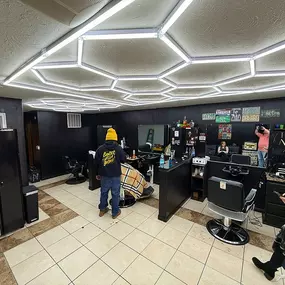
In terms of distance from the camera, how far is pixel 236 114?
13.8 feet

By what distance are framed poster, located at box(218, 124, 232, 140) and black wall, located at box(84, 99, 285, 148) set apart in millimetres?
95

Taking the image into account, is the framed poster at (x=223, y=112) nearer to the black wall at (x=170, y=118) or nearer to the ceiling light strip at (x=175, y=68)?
the black wall at (x=170, y=118)

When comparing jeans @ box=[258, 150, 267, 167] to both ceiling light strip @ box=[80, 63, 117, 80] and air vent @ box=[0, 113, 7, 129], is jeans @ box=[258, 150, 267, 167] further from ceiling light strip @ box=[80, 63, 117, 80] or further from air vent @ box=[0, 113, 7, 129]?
air vent @ box=[0, 113, 7, 129]

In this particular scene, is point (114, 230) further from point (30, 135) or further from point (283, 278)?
point (30, 135)

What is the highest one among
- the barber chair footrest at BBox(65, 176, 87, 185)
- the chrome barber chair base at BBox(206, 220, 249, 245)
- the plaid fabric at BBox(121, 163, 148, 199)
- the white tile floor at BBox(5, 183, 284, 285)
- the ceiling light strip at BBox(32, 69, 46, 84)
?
the ceiling light strip at BBox(32, 69, 46, 84)

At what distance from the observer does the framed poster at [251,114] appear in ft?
13.0

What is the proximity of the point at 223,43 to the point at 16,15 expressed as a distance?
1.57 meters

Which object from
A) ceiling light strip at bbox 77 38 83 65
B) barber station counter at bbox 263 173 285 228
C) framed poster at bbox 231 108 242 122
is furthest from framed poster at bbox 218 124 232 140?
ceiling light strip at bbox 77 38 83 65

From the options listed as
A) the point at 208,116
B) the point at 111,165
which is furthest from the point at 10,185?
the point at 208,116

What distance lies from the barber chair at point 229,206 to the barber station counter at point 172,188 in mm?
730

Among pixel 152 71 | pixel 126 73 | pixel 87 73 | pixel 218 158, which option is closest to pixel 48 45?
pixel 87 73

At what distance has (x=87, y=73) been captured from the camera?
2125 millimetres

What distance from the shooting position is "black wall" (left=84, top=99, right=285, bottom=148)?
3.90 meters

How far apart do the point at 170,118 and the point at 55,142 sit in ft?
14.0
